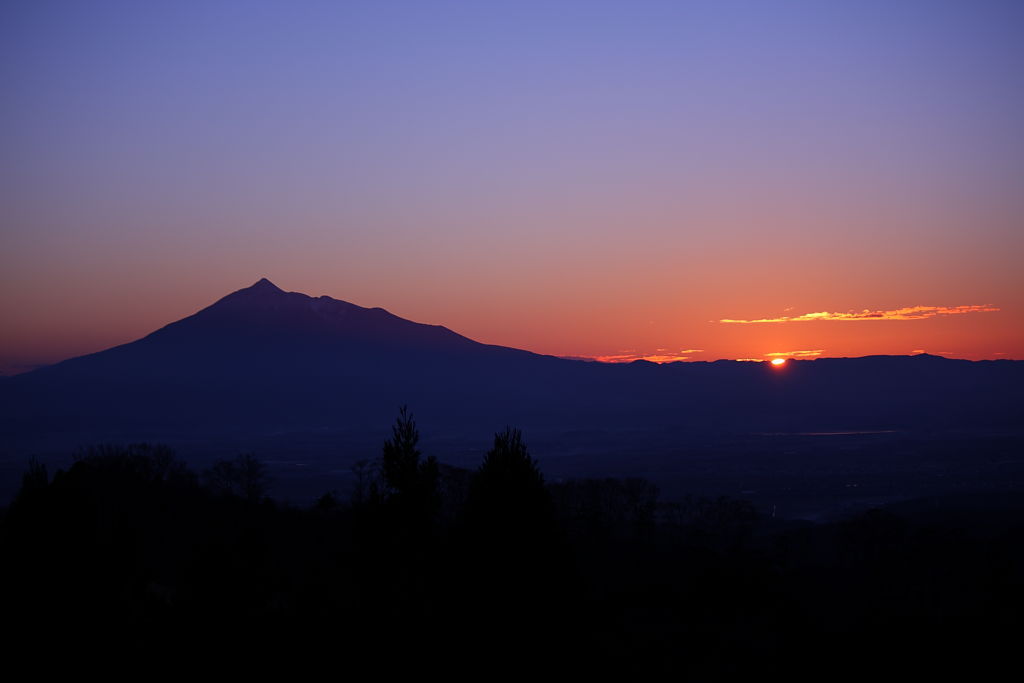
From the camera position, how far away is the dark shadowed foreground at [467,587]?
16.2m

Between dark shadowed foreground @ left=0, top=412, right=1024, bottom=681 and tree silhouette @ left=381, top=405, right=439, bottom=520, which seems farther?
tree silhouette @ left=381, top=405, right=439, bottom=520

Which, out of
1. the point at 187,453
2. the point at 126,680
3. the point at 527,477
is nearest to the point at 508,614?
the point at 527,477

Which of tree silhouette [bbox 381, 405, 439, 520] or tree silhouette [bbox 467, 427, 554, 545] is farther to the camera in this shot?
tree silhouette [bbox 381, 405, 439, 520]

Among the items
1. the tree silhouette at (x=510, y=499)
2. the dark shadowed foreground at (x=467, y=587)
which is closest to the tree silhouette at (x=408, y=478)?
the dark shadowed foreground at (x=467, y=587)

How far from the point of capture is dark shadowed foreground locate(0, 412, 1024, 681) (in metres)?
16.2

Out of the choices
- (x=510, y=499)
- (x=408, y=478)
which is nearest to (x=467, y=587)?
(x=510, y=499)

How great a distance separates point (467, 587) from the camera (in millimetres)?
16047

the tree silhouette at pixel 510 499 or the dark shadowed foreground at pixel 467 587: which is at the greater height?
the tree silhouette at pixel 510 499

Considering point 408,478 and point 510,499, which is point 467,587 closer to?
point 510,499

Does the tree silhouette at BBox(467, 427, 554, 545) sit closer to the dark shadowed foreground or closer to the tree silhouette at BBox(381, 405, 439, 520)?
the dark shadowed foreground

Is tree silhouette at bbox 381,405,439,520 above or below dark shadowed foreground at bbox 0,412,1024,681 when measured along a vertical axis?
above

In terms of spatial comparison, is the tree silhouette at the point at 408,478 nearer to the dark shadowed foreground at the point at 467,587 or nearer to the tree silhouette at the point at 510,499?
→ the dark shadowed foreground at the point at 467,587

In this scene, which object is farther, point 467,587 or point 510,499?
point 510,499

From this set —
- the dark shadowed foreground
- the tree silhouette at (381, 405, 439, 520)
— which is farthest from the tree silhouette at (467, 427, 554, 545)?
the tree silhouette at (381, 405, 439, 520)
